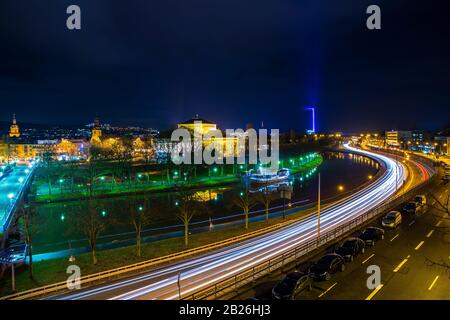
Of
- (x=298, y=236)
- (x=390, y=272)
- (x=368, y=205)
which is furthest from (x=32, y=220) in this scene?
(x=368, y=205)

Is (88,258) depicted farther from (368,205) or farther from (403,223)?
(368,205)

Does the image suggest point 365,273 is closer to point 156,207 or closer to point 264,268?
point 264,268

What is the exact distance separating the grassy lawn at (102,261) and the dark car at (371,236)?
536cm

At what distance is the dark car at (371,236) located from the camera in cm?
1310

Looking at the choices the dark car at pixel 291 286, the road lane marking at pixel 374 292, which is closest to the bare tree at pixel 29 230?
the dark car at pixel 291 286

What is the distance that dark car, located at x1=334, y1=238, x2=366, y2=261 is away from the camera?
11.4 m

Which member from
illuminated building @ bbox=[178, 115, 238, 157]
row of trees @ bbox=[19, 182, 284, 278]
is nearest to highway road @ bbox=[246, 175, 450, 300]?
row of trees @ bbox=[19, 182, 284, 278]

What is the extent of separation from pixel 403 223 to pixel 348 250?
6.63 meters

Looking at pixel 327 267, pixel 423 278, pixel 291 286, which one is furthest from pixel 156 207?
pixel 423 278

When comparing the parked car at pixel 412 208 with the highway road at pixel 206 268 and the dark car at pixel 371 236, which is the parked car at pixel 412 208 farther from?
the dark car at pixel 371 236

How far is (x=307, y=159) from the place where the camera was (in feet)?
213

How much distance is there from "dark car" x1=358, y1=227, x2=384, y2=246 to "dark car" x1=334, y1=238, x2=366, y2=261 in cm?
77
